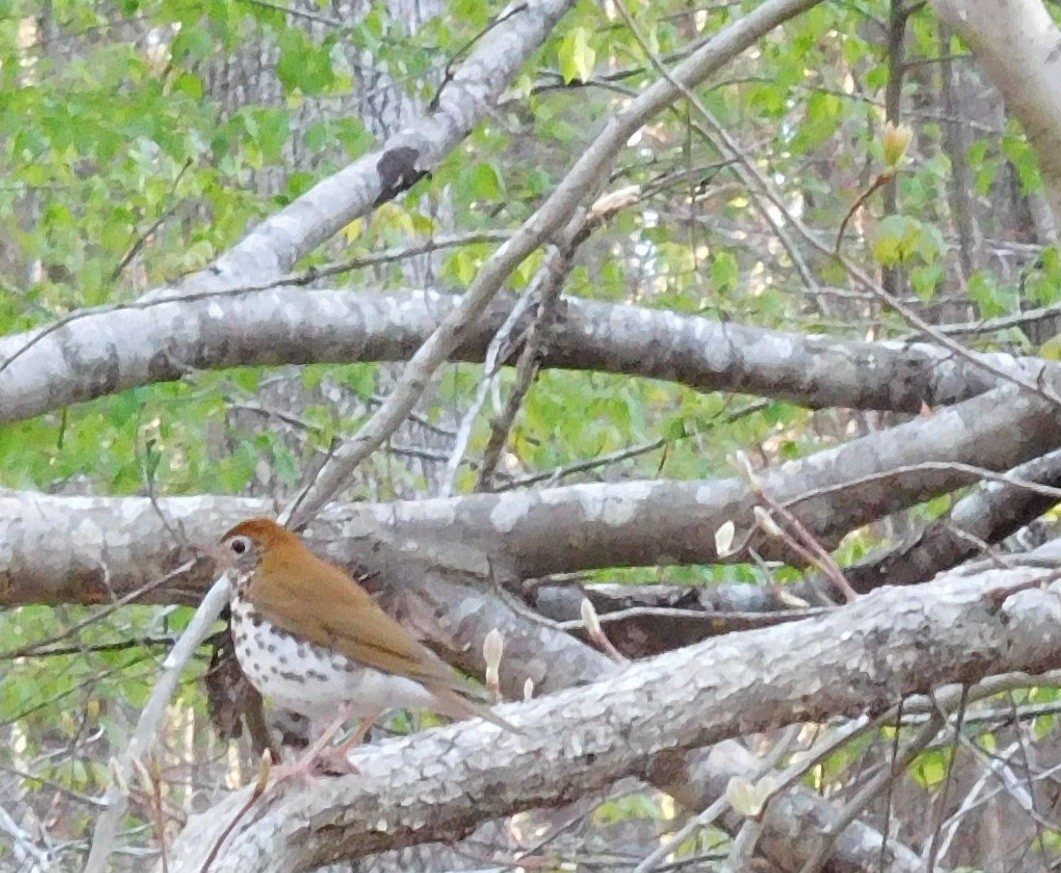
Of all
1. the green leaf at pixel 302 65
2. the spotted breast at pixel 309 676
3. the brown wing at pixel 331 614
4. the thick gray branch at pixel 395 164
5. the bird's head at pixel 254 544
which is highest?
the green leaf at pixel 302 65

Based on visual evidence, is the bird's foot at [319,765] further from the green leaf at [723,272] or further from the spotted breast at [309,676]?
the green leaf at [723,272]

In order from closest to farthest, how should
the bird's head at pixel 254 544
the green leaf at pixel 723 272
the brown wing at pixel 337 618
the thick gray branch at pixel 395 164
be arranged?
the brown wing at pixel 337 618
the bird's head at pixel 254 544
the thick gray branch at pixel 395 164
the green leaf at pixel 723 272

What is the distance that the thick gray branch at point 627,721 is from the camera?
1.84 meters

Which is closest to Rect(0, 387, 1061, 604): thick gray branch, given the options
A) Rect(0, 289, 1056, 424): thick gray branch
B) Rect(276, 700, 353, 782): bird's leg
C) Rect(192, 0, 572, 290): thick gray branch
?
Rect(0, 289, 1056, 424): thick gray branch

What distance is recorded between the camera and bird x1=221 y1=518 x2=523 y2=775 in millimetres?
2193

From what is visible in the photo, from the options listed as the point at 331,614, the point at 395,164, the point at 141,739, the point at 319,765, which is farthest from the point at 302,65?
the point at 141,739

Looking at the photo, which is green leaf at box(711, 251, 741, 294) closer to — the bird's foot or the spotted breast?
the spotted breast

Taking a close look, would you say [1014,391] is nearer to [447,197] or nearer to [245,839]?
[245,839]

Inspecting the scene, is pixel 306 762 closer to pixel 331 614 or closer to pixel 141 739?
pixel 141 739

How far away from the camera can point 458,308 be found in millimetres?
2348

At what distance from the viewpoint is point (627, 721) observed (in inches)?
72.3

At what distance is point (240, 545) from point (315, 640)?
8.5 inches

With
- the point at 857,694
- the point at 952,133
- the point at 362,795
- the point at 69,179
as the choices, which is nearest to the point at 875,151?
the point at 952,133

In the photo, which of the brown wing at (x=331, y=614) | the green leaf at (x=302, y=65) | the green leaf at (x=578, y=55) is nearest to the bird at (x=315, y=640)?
the brown wing at (x=331, y=614)
